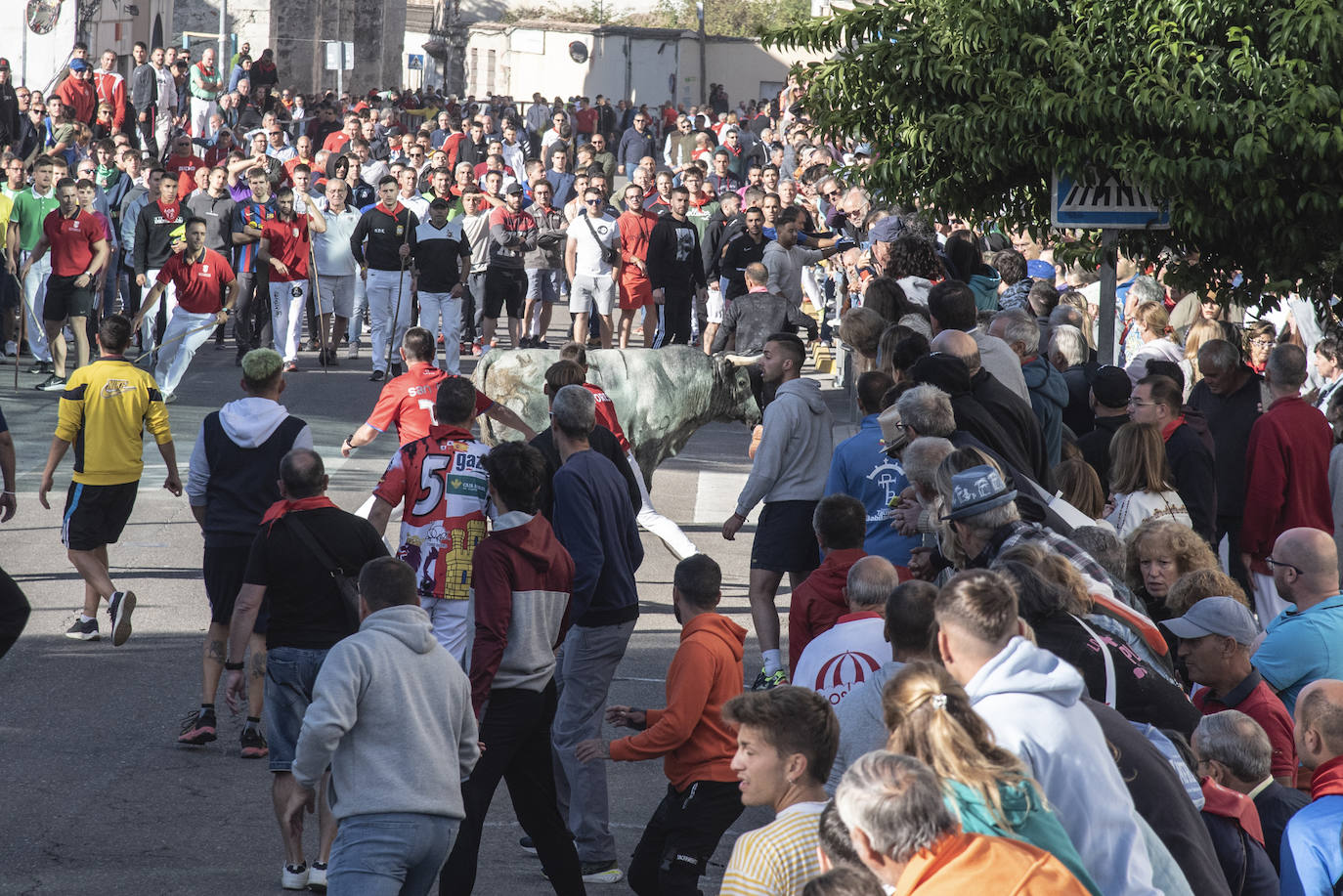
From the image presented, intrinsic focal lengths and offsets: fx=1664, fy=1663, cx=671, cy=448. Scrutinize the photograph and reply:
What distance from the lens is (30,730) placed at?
807 cm

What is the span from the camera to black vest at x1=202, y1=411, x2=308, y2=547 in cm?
795

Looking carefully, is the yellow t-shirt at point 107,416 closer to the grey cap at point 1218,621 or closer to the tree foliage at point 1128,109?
the tree foliage at point 1128,109

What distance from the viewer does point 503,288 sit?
20391mm

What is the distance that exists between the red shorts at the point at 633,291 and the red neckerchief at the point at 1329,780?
16025 mm

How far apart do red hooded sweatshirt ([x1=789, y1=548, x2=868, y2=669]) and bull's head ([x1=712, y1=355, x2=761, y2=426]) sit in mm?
6371

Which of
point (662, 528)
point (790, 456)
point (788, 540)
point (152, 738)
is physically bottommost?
point (152, 738)

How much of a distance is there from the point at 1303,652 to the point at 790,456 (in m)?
3.38

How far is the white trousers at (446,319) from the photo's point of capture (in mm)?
18422

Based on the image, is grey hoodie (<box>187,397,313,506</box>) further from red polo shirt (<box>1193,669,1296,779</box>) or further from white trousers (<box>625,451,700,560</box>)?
red polo shirt (<box>1193,669,1296,779</box>)

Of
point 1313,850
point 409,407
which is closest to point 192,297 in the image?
point 409,407

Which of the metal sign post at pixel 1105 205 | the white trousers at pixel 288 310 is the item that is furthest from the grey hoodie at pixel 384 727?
the white trousers at pixel 288 310

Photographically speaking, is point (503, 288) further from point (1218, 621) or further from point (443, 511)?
point (1218, 621)

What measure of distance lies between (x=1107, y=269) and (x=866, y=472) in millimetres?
2798

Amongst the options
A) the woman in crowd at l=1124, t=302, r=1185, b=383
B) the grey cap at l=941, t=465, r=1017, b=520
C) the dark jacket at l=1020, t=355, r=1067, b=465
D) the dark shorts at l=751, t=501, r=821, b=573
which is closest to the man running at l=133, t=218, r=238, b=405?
the woman in crowd at l=1124, t=302, r=1185, b=383
